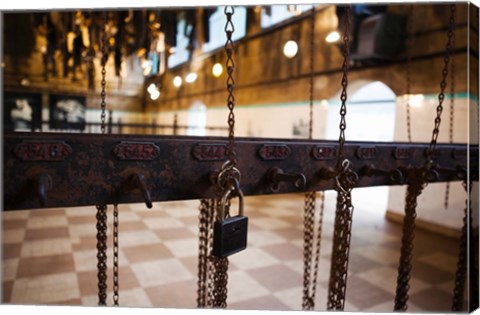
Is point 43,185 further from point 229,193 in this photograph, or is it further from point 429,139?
point 429,139

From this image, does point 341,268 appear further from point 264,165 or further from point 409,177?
point 409,177

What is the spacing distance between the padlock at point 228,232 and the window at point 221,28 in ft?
33.8

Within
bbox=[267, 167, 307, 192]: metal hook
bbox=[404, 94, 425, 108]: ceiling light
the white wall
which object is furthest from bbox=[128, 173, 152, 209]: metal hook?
bbox=[404, 94, 425, 108]: ceiling light

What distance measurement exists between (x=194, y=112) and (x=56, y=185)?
14.3 metres

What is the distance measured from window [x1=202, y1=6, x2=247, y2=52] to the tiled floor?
6.92 metres

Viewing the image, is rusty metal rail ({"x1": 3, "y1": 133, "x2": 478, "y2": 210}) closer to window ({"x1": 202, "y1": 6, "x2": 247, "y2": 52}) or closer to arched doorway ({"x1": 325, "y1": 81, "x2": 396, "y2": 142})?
arched doorway ({"x1": 325, "y1": 81, "x2": 396, "y2": 142})

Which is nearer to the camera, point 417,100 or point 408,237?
point 408,237

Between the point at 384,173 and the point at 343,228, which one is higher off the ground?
the point at 384,173

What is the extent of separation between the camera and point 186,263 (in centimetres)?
400

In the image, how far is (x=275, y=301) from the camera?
3.22 metres

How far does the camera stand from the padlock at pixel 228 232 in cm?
96

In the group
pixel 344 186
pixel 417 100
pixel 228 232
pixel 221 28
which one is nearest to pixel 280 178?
pixel 344 186

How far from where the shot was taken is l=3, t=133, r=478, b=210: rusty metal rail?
3.00 ft

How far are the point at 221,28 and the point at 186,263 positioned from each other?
1013 cm
